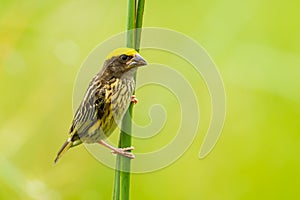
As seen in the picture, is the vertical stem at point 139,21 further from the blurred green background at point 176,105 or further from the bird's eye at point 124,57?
the blurred green background at point 176,105

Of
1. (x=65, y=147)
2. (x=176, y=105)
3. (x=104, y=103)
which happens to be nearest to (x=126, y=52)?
(x=104, y=103)

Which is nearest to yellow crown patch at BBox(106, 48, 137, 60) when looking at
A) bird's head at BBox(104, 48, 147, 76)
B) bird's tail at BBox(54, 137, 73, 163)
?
bird's head at BBox(104, 48, 147, 76)

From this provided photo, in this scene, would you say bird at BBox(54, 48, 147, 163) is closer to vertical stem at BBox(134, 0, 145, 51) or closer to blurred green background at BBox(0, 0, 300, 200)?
vertical stem at BBox(134, 0, 145, 51)

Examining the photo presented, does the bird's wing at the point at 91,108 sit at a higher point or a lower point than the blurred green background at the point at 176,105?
lower

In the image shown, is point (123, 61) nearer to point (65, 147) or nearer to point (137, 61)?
point (137, 61)

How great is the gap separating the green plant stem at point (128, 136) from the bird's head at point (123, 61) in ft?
0.19

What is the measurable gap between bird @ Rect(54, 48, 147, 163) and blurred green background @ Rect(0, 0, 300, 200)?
2.53ft

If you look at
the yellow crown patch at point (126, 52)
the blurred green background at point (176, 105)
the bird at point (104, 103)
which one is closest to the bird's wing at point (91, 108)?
the bird at point (104, 103)

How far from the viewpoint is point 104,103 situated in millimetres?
2176

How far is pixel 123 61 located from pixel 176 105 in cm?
138

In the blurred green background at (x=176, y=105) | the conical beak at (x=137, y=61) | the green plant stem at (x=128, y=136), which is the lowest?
the green plant stem at (x=128, y=136)

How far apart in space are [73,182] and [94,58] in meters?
0.58

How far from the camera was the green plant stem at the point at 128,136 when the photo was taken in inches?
71.8

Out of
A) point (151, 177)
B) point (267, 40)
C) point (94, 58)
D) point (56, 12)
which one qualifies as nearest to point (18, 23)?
point (56, 12)
